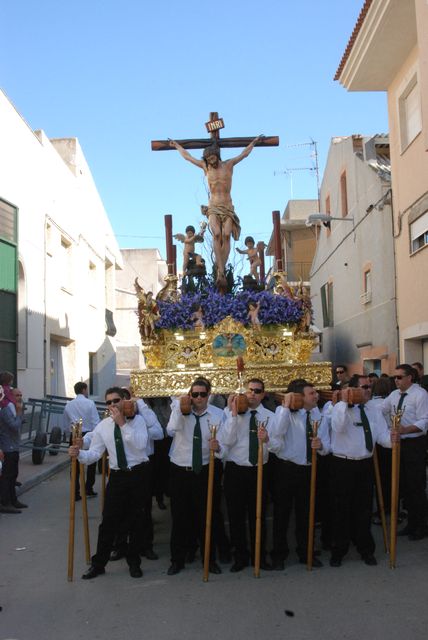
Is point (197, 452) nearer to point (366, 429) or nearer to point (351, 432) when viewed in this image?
point (351, 432)

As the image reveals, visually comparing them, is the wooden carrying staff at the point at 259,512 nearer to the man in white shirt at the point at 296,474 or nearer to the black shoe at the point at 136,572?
the man in white shirt at the point at 296,474

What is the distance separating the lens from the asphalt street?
4105mm

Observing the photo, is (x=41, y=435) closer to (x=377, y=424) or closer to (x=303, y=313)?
(x=303, y=313)

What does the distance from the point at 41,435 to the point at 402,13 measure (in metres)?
9.75

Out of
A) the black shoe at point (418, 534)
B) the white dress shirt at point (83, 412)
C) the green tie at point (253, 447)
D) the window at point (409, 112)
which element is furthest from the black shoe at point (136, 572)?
the window at point (409, 112)

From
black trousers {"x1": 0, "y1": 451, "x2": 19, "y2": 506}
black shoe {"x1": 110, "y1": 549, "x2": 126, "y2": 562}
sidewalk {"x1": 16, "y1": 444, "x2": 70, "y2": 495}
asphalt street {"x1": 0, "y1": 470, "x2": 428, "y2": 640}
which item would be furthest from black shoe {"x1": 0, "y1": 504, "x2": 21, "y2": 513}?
black shoe {"x1": 110, "y1": 549, "x2": 126, "y2": 562}

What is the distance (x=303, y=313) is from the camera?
7.76 meters

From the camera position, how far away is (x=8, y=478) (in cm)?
787

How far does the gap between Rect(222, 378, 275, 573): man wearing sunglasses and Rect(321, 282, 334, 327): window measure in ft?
52.5

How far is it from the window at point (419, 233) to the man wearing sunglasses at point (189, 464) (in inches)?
300

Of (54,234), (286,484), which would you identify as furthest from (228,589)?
(54,234)

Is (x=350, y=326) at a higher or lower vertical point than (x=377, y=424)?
higher

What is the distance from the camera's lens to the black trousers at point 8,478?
780cm

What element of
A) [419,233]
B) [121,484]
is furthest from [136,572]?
[419,233]
